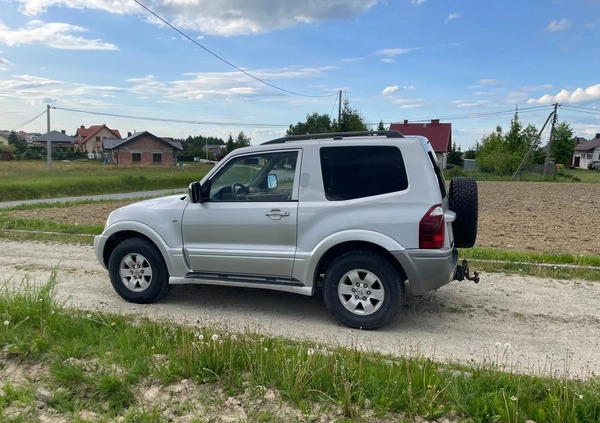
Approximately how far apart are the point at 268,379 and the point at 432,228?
216cm

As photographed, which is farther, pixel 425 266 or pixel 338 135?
pixel 338 135

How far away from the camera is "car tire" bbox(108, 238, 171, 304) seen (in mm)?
5402

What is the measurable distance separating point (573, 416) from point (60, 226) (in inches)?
454

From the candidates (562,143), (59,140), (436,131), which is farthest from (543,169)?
(59,140)

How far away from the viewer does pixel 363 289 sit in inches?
182

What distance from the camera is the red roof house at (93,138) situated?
99188 mm

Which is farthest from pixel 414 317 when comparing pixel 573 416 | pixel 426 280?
pixel 573 416

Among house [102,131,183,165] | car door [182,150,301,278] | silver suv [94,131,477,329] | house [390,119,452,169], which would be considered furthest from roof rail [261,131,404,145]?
house [102,131,183,165]

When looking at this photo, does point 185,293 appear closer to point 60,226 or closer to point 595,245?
point 60,226

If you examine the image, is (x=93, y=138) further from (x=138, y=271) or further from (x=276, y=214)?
(x=276, y=214)

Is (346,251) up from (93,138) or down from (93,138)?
down

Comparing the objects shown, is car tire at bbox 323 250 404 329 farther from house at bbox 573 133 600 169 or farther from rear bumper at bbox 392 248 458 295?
house at bbox 573 133 600 169

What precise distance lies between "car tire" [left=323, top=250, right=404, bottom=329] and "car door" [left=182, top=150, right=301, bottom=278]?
1.77 feet

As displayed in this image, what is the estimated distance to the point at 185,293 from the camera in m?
6.01
